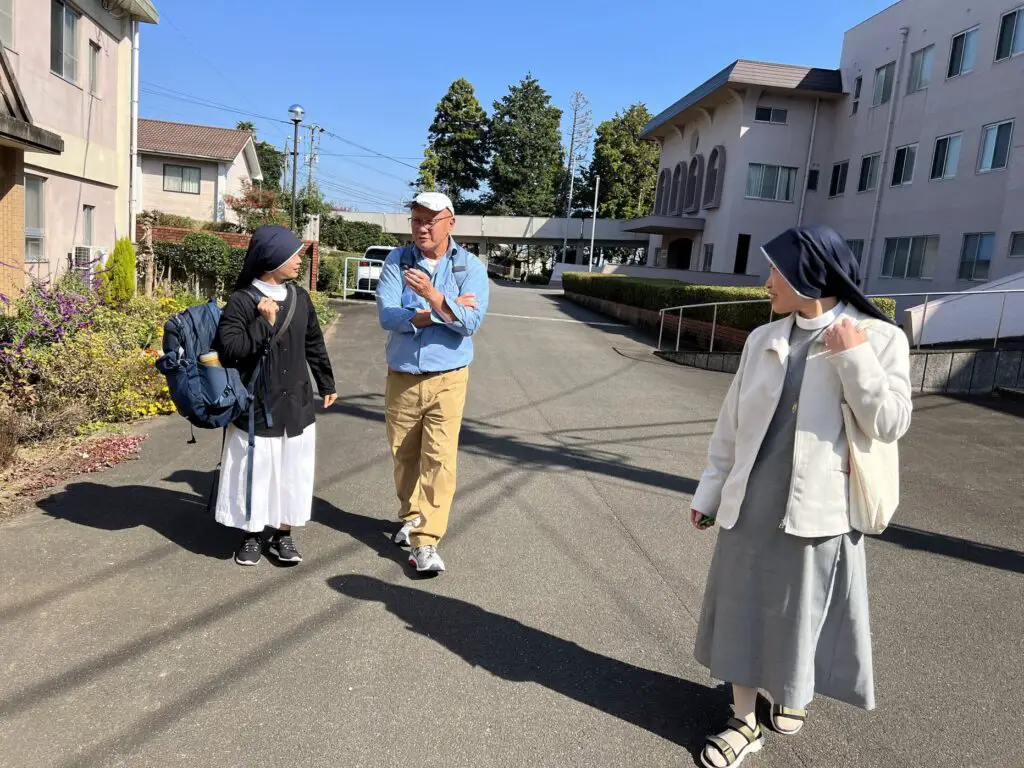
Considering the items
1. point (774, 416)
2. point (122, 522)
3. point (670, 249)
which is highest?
point (670, 249)

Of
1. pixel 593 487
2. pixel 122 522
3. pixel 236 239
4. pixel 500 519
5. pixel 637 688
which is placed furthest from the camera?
pixel 236 239

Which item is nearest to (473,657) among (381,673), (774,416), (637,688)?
(381,673)

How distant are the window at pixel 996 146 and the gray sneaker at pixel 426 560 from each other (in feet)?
72.0

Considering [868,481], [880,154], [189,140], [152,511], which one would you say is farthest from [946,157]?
[189,140]

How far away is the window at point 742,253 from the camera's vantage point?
31562mm

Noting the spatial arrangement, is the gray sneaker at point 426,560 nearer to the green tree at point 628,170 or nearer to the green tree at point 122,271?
the green tree at point 122,271

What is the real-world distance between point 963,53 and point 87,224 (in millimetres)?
23950

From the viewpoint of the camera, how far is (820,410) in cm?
248

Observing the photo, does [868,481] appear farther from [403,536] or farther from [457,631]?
[403,536]

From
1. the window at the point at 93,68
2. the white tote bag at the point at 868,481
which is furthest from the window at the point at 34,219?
the white tote bag at the point at 868,481

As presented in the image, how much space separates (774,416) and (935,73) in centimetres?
2575

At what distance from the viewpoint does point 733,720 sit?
108 inches

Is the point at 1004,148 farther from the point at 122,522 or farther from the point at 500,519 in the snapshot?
the point at 122,522

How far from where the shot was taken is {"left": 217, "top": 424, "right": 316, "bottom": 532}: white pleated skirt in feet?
13.1
